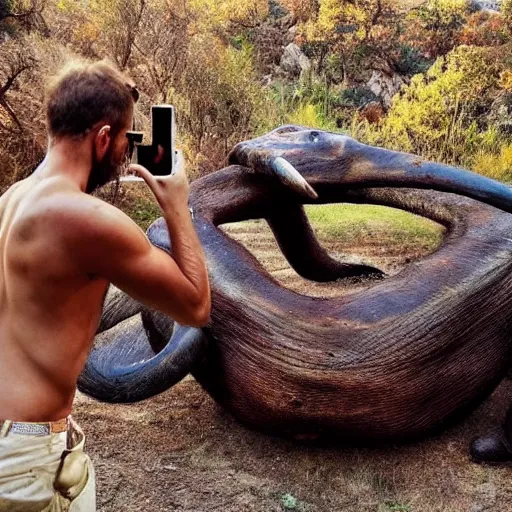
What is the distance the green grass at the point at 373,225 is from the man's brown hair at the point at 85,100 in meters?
5.22

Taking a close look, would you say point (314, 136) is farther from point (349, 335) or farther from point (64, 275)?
point (64, 275)

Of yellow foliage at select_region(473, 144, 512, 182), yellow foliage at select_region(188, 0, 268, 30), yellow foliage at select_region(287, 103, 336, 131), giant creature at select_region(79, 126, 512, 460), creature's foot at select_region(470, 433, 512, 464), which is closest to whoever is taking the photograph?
giant creature at select_region(79, 126, 512, 460)

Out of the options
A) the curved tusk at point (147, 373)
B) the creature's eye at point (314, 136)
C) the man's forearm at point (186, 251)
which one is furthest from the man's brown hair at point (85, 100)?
the creature's eye at point (314, 136)

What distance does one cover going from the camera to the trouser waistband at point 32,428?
168cm

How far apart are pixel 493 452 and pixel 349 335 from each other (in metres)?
0.76

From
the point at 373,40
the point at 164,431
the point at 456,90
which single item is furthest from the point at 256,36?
the point at 164,431

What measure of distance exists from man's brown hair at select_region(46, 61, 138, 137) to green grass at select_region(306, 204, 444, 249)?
5221 mm

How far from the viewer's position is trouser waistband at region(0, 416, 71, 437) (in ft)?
5.52

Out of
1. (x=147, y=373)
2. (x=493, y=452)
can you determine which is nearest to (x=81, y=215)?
(x=147, y=373)

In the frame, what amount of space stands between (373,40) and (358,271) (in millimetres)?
11591

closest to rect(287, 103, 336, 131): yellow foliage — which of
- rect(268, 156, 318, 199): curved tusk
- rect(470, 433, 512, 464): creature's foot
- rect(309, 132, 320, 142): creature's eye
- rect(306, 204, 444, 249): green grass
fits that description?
rect(306, 204, 444, 249): green grass

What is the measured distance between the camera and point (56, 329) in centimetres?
172

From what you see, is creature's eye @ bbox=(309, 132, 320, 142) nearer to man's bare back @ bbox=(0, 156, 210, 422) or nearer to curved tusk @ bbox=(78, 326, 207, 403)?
curved tusk @ bbox=(78, 326, 207, 403)

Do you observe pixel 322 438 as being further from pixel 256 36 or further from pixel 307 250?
pixel 256 36
